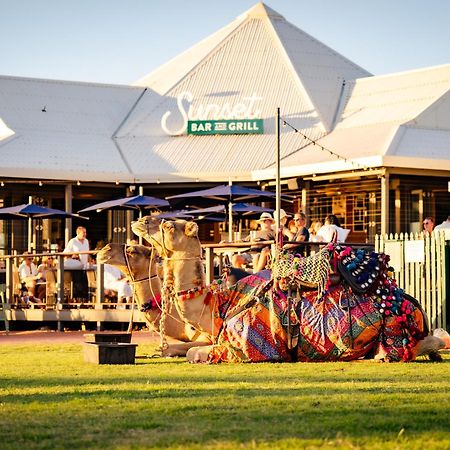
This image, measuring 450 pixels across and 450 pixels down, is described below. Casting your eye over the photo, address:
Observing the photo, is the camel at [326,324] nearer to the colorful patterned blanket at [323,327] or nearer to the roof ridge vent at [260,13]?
the colorful patterned blanket at [323,327]

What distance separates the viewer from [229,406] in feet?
27.3

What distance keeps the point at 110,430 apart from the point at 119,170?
28431mm

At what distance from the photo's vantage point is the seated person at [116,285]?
21.5 metres

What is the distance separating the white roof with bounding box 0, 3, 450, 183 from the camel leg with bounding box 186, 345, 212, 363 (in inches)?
705

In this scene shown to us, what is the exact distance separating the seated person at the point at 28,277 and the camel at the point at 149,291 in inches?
343

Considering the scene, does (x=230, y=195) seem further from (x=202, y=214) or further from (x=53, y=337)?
(x=53, y=337)

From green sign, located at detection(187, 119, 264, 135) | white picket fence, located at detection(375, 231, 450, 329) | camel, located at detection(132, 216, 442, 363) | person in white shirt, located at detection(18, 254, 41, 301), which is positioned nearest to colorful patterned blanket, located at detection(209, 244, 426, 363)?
camel, located at detection(132, 216, 442, 363)

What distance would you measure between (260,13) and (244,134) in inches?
257

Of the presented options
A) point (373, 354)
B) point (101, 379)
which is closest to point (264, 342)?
point (373, 354)

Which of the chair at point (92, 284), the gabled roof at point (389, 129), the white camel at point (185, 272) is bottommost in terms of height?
the chair at point (92, 284)

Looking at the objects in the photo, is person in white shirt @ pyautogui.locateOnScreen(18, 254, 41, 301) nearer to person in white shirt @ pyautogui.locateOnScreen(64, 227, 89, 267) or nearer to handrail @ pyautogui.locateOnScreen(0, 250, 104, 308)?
handrail @ pyautogui.locateOnScreen(0, 250, 104, 308)

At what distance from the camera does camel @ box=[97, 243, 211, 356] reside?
1374cm

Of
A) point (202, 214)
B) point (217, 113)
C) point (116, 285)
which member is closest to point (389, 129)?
point (202, 214)

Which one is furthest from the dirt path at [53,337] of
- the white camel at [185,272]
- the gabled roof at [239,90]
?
the gabled roof at [239,90]
